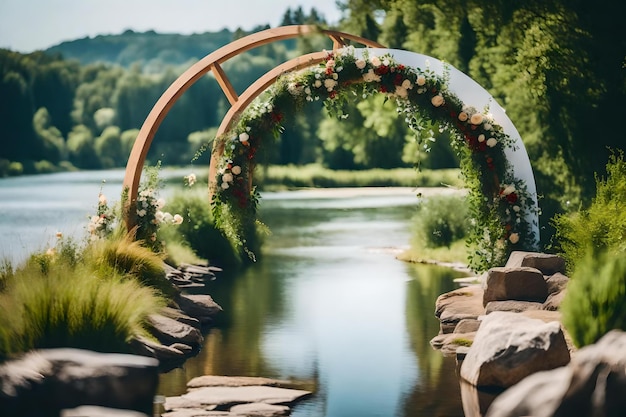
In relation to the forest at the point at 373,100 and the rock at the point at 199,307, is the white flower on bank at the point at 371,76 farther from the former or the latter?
the rock at the point at 199,307

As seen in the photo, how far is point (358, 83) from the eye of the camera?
38.4 ft

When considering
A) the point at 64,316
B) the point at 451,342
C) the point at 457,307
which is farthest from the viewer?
the point at 457,307

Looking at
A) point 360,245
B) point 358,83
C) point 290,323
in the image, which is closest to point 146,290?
point 290,323

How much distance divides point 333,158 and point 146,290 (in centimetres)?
3492

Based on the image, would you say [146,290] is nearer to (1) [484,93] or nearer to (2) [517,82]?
(1) [484,93]

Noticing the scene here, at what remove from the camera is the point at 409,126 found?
1162 centimetres

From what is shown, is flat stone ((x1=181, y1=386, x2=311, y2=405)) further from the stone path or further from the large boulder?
the large boulder

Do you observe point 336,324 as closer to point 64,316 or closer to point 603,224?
point 603,224

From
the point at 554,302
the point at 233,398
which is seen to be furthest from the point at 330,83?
the point at 233,398

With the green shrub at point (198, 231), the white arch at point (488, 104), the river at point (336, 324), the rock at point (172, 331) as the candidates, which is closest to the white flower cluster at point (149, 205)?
the river at point (336, 324)

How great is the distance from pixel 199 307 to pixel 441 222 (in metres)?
6.59

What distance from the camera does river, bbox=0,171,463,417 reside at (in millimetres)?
7561

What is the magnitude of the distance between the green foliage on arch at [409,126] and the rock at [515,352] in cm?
413

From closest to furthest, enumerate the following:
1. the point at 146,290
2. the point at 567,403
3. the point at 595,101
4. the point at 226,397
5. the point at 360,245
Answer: the point at 567,403 → the point at 226,397 → the point at 146,290 → the point at 595,101 → the point at 360,245
